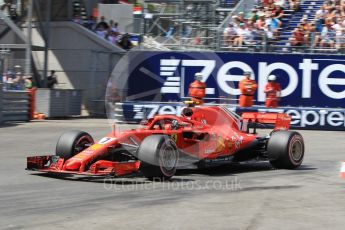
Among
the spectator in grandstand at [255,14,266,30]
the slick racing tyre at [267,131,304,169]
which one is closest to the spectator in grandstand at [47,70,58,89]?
the spectator in grandstand at [255,14,266,30]

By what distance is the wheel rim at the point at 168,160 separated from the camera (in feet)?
30.7

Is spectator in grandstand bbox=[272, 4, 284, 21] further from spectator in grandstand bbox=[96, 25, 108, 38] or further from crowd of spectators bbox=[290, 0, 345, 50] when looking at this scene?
spectator in grandstand bbox=[96, 25, 108, 38]

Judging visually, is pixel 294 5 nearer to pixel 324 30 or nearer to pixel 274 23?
pixel 274 23

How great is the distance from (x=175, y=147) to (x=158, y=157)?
0.48 meters

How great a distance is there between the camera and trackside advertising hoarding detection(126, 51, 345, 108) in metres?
21.2

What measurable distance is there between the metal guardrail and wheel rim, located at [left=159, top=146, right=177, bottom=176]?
12082 millimetres

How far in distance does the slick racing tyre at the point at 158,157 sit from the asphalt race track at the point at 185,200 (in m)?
0.15

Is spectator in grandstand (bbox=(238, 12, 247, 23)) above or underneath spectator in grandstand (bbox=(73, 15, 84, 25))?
underneath

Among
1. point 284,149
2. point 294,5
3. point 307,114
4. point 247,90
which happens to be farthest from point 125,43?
point 284,149

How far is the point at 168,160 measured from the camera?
31.3 ft

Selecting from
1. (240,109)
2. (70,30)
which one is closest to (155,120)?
(240,109)

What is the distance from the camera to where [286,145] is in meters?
10.9

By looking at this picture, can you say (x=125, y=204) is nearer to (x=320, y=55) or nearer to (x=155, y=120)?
(x=155, y=120)

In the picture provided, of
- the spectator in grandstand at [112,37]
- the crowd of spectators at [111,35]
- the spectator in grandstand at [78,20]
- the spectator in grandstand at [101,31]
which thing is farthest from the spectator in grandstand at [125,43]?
the spectator in grandstand at [78,20]
